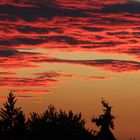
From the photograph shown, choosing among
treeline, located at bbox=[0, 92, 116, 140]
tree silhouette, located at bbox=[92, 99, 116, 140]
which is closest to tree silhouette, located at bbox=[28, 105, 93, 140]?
treeline, located at bbox=[0, 92, 116, 140]

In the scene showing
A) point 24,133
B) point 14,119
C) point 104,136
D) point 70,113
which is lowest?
point 104,136

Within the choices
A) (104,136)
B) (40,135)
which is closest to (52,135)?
(40,135)

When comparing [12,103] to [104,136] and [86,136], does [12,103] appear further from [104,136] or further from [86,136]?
[104,136]

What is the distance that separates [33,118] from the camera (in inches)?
6339

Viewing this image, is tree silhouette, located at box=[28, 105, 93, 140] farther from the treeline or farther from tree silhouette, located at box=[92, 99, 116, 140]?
tree silhouette, located at box=[92, 99, 116, 140]

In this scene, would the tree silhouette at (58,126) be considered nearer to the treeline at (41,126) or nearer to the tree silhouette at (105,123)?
the treeline at (41,126)

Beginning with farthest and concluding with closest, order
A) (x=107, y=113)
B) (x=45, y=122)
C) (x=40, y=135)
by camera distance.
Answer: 1. (x=45, y=122)
2. (x=40, y=135)
3. (x=107, y=113)

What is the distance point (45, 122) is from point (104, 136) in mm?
62783

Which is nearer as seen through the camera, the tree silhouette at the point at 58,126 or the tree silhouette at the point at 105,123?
the tree silhouette at the point at 105,123

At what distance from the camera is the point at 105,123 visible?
95.8 metres

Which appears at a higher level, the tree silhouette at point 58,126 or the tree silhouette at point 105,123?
the tree silhouette at point 58,126

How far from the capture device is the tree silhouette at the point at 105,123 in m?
93.9

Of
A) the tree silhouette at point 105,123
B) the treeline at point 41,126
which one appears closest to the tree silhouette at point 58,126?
the treeline at point 41,126

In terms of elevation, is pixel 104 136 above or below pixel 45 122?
below
